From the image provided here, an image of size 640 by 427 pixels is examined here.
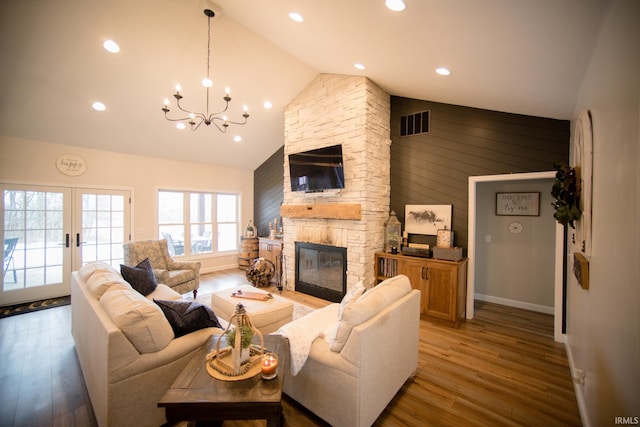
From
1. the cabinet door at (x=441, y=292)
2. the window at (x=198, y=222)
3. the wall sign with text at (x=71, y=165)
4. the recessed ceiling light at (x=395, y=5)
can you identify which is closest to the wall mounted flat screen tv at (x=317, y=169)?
the cabinet door at (x=441, y=292)

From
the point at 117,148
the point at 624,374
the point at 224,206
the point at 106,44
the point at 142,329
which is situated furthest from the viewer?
the point at 224,206

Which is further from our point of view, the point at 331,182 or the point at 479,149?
the point at 331,182

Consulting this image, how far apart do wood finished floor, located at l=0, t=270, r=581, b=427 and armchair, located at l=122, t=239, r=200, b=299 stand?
45.2 inches

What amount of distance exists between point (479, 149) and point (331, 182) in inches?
84.7

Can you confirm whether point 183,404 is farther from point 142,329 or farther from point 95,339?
point 95,339

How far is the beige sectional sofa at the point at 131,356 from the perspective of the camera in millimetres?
1611

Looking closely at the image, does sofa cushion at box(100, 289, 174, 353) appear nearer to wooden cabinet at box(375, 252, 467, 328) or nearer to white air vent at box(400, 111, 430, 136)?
wooden cabinet at box(375, 252, 467, 328)

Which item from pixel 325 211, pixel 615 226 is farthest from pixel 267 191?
pixel 615 226

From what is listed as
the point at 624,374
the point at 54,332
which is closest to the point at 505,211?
the point at 624,374

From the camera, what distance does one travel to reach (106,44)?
323cm

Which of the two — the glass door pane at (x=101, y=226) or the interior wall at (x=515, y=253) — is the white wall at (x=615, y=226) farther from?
the glass door pane at (x=101, y=226)

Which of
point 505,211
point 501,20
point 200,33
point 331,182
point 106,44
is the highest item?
point 200,33

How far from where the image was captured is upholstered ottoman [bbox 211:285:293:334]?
9.25 ft

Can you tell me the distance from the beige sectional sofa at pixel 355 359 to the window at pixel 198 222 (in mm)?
4892
